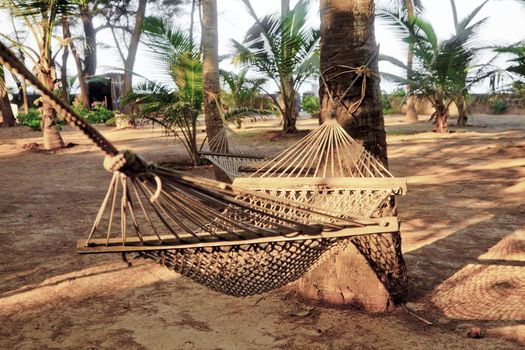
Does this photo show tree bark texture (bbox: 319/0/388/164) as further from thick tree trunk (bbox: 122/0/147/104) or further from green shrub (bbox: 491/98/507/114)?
green shrub (bbox: 491/98/507/114)

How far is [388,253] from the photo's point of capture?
2508mm

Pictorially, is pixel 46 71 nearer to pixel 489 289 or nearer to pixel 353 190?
pixel 353 190

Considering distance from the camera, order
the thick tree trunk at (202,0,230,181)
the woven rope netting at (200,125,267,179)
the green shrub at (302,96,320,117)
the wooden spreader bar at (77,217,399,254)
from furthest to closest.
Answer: the green shrub at (302,96,320,117) → the thick tree trunk at (202,0,230,181) → the woven rope netting at (200,125,267,179) → the wooden spreader bar at (77,217,399,254)

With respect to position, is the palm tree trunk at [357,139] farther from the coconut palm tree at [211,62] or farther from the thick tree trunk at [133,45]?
the thick tree trunk at [133,45]

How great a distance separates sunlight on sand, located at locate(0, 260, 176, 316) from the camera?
2.67 m

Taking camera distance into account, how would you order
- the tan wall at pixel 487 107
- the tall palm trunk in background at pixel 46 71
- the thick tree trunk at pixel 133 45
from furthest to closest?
1. the tan wall at pixel 487 107
2. the thick tree trunk at pixel 133 45
3. the tall palm trunk in background at pixel 46 71

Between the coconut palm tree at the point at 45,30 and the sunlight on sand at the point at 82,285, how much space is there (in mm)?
5178

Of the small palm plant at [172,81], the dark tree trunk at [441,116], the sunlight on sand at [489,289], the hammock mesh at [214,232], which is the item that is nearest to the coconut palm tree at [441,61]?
the dark tree trunk at [441,116]

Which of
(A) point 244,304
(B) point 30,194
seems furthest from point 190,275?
(B) point 30,194

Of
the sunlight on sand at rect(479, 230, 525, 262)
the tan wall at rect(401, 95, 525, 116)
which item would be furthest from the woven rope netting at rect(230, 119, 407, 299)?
the tan wall at rect(401, 95, 525, 116)

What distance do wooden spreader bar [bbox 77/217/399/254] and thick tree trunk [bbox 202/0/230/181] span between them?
419cm

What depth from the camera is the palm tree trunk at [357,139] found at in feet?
8.21

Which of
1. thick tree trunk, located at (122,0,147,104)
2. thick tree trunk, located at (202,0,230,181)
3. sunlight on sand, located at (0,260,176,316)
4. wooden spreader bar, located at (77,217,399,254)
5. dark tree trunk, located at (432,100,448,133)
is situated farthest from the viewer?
thick tree trunk, located at (122,0,147,104)

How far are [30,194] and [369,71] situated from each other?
4187 mm
